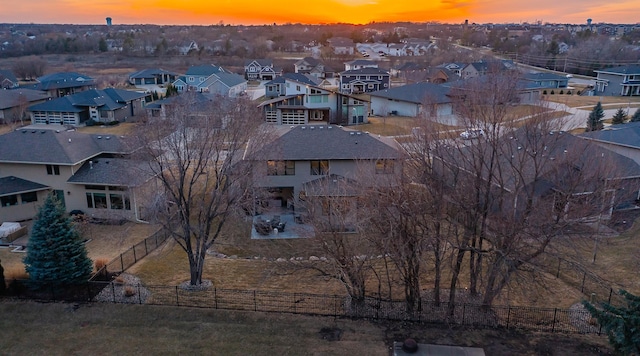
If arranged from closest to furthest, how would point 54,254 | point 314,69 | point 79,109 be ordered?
point 54,254, point 79,109, point 314,69

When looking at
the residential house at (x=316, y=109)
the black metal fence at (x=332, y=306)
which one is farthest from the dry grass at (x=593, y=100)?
the black metal fence at (x=332, y=306)

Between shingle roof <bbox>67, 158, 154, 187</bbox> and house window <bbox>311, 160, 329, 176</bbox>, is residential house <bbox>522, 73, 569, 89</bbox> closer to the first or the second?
house window <bbox>311, 160, 329, 176</bbox>

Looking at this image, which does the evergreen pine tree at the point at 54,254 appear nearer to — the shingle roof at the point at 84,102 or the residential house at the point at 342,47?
the shingle roof at the point at 84,102

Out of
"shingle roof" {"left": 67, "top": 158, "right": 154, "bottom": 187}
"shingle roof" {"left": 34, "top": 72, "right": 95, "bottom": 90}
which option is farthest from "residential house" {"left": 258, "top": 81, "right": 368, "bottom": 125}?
"shingle roof" {"left": 34, "top": 72, "right": 95, "bottom": 90}

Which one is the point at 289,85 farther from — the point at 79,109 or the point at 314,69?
the point at 314,69

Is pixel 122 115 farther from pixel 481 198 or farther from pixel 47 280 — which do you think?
pixel 481 198

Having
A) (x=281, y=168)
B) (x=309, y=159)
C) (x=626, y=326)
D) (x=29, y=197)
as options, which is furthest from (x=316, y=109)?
(x=626, y=326)

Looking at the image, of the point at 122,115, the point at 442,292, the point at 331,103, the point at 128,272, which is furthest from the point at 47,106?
the point at 442,292

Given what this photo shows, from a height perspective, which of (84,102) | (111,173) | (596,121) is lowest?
(111,173)
